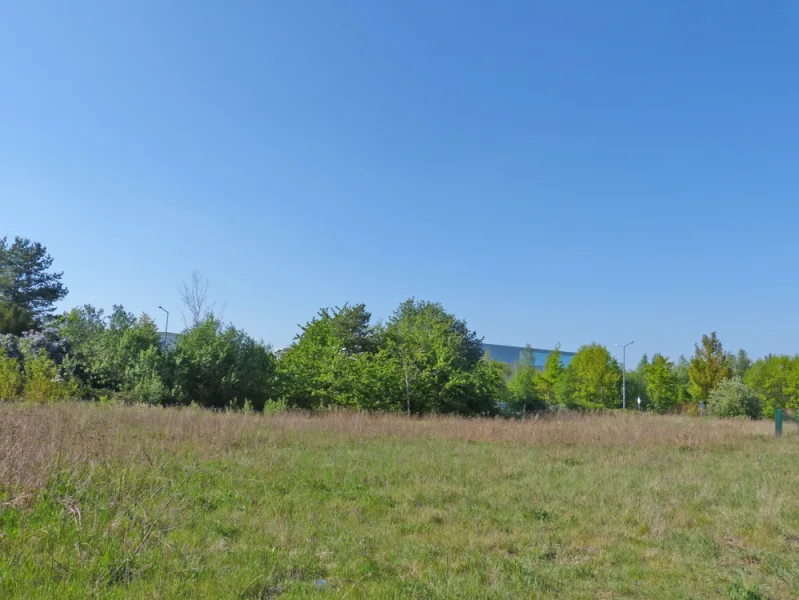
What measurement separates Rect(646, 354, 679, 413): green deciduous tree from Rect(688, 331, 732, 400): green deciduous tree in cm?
315

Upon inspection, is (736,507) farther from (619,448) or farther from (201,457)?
(201,457)

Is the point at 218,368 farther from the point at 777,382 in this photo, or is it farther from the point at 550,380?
the point at 777,382

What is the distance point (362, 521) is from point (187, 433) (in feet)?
21.1

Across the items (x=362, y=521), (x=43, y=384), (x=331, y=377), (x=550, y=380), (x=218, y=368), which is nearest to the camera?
(x=362, y=521)

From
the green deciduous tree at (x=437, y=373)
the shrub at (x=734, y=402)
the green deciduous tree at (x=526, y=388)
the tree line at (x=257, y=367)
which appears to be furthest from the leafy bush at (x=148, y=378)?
the shrub at (x=734, y=402)

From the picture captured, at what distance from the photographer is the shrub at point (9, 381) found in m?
16.4

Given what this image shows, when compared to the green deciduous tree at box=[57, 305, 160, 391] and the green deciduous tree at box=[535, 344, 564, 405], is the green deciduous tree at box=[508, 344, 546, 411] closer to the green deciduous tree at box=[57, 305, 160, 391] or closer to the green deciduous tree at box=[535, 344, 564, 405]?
the green deciduous tree at box=[535, 344, 564, 405]

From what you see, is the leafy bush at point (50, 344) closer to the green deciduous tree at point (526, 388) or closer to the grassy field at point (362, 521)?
the grassy field at point (362, 521)

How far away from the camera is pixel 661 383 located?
1713 inches

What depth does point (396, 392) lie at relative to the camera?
2475 centimetres

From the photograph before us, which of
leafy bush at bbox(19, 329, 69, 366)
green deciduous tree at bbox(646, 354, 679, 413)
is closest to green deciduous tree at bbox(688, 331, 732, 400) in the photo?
green deciduous tree at bbox(646, 354, 679, 413)

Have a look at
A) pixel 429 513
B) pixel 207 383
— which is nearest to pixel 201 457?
pixel 429 513

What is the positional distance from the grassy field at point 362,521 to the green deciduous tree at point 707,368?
31199mm

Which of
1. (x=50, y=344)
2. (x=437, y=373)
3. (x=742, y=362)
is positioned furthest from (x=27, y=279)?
(x=742, y=362)
